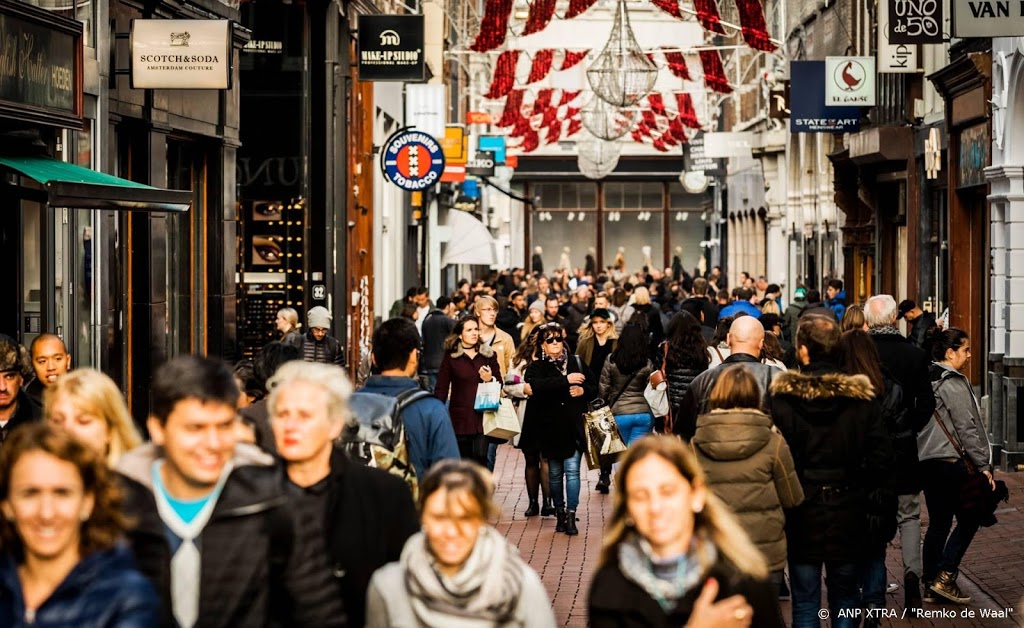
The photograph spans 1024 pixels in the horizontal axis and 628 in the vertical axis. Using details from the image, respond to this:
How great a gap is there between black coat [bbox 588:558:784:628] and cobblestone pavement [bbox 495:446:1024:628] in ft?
13.4

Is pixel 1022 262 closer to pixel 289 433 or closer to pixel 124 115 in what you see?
pixel 124 115

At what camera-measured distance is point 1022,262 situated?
57.4 ft

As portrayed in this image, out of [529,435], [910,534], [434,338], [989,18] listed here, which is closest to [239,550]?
[910,534]

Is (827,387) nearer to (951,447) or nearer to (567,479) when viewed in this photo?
(951,447)

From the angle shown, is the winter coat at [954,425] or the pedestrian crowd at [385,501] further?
the winter coat at [954,425]

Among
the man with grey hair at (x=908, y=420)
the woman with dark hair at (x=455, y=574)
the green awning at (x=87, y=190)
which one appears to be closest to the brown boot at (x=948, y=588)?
the man with grey hair at (x=908, y=420)

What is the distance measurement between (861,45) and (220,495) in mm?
24281

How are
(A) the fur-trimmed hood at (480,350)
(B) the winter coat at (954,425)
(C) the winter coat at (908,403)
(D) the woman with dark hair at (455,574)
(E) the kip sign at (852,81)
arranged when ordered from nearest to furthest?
(D) the woman with dark hair at (455,574) < (C) the winter coat at (908,403) < (B) the winter coat at (954,425) < (A) the fur-trimmed hood at (480,350) < (E) the kip sign at (852,81)

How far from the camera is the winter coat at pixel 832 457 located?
8062mm

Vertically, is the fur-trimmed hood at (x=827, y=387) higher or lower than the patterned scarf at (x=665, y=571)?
higher

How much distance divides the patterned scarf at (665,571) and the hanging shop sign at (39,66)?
8.20 meters

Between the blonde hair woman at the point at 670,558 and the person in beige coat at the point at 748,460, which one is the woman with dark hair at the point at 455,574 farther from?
the person in beige coat at the point at 748,460

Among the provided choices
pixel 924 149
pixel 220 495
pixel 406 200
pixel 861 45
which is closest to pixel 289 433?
pixel 220 495

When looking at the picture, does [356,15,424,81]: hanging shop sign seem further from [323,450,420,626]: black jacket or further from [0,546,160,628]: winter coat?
[0,546,160,628]: winter coat
